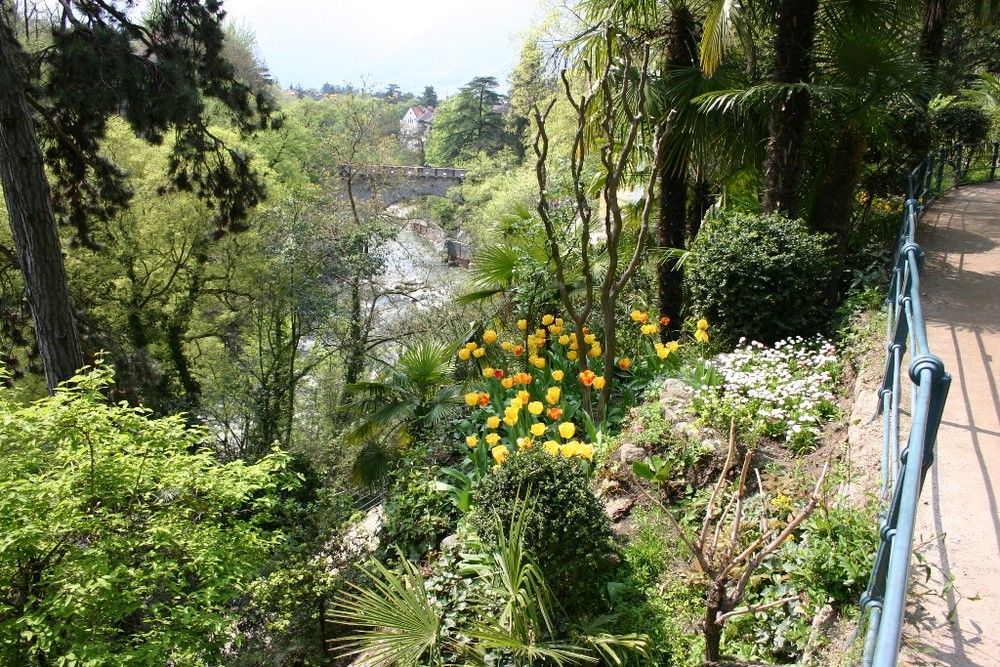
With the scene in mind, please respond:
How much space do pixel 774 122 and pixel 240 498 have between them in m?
5.79

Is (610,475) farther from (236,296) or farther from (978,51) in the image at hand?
(978,51)

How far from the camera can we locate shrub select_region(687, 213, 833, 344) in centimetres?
582

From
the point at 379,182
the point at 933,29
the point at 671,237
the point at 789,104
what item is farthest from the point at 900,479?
the point at 379,182

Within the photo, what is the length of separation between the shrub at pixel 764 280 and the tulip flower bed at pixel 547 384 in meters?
0.33

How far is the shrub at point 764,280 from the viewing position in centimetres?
582

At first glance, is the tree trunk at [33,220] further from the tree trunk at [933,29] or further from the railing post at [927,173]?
the tree trunk at [933,29]

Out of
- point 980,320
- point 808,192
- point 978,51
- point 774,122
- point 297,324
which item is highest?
point 978,51

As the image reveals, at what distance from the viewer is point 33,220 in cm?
670

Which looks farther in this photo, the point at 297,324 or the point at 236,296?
the point at 236,296

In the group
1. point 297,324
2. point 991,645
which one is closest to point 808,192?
point 991,645

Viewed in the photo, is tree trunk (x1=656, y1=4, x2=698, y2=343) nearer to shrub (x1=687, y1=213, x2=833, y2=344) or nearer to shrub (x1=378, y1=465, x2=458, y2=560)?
shrub (x1=687, y1=213, x2=833, y2=344)

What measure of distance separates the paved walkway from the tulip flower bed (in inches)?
76.8

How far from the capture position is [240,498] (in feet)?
12.6

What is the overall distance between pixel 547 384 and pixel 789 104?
3575 millimetres
